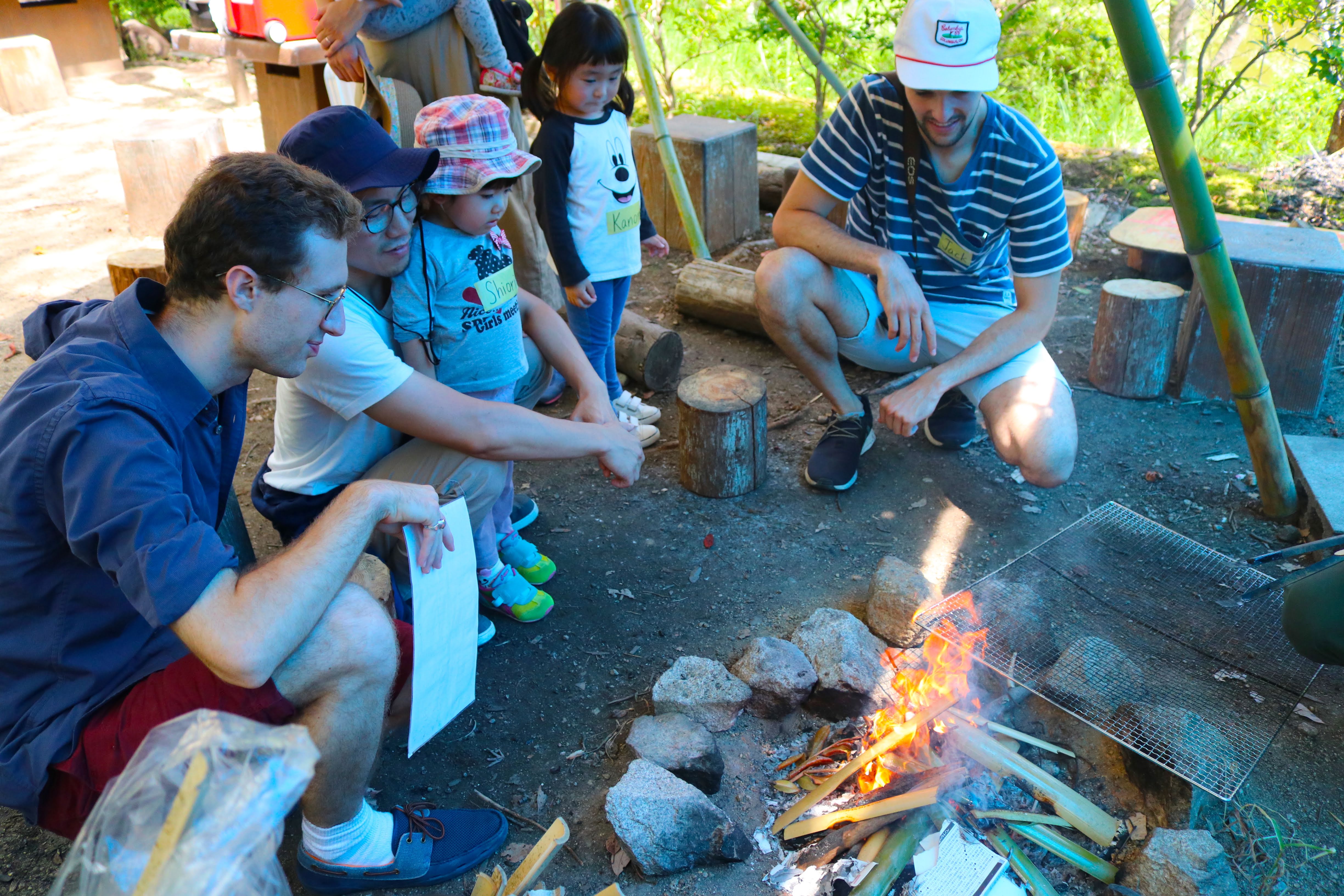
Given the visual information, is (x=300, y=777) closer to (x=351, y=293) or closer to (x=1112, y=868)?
(x=351, y=293)

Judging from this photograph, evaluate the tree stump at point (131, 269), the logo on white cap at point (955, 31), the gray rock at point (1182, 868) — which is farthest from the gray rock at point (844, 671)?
the tree stump at point (131, 269)

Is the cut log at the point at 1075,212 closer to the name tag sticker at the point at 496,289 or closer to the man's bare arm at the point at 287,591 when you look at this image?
the name tag sticker at the point at 496,289

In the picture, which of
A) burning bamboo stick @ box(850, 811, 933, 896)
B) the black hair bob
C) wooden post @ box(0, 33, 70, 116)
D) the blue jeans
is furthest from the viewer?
wooden post @ box(0, 33, 70, 116)

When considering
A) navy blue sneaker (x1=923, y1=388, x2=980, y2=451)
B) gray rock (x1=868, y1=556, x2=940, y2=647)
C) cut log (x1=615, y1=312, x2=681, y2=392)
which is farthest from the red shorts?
navy blue sneaker (x1=923, y1=388, x2=980, y2=451)

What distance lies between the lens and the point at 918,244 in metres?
3.39

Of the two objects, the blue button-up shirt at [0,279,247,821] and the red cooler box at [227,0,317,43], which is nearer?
the blue button-up shirt at [0,279,247,821]

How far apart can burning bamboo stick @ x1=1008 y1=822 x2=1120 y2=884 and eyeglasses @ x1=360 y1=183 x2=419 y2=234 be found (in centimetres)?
208

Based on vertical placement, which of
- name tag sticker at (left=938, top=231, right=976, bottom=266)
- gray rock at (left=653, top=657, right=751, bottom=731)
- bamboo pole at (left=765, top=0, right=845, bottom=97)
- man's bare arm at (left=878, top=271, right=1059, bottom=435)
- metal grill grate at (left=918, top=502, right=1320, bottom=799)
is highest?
bamboo pole at (left=765, top=0, right=845, bottom=97)

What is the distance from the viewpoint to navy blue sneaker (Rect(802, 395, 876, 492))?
352cm

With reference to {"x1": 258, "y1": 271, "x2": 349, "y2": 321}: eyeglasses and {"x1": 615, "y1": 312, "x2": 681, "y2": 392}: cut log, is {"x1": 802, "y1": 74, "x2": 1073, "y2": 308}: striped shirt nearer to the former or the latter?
{"x1": 615, "y1": 312, "x2": 681, "y2": 392}: cut log

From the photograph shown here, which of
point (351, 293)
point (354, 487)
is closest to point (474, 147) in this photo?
point (351, 293)

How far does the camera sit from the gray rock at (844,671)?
242 cm

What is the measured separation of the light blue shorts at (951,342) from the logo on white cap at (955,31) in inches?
34.0

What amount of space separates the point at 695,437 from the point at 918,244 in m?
1.08
